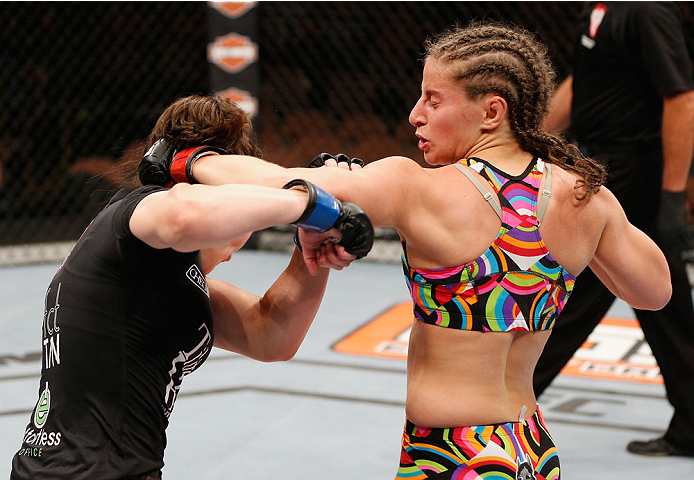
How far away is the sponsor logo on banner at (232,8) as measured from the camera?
16.7 feet

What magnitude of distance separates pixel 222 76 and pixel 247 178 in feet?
13.4

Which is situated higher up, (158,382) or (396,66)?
(158,382)

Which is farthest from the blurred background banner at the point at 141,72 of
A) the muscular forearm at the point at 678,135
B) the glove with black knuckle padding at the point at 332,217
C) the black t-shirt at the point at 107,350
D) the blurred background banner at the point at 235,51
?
the glove with black knuckle padding at the point at 332,217

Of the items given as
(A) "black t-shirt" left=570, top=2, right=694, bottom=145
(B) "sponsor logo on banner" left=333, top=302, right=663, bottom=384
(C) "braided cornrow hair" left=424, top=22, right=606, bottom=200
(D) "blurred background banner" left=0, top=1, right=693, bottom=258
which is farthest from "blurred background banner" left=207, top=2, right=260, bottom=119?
(C) "braided cornrow hair" left=424, top=22, right=606, bottom=200

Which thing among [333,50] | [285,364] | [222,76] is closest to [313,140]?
[333,50]

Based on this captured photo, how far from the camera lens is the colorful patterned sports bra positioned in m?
1.22

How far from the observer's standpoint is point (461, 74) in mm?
1257

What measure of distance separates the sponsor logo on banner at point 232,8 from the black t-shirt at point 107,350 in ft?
13.1

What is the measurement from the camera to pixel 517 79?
1.26 m

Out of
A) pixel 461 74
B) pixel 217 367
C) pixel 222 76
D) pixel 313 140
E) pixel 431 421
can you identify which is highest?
pixel 461 74

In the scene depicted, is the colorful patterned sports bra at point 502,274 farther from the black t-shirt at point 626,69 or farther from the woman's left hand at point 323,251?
the black t-shirt at point 626,69

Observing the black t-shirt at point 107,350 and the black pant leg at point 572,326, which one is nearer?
the black t-shirt at point 107,350

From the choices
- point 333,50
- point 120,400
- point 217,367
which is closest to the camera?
point 120,400

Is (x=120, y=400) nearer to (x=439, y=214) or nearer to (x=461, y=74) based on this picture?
(x=439, y=214)
